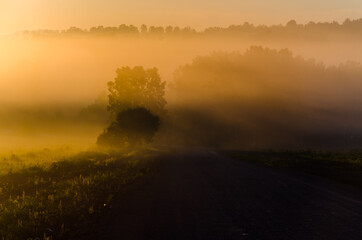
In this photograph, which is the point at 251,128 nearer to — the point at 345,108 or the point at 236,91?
the point at 236,91

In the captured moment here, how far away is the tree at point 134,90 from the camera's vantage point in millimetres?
76625

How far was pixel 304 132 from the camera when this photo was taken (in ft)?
373

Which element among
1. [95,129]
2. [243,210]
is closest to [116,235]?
[243,210]

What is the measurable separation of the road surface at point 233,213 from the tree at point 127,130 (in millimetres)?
43529

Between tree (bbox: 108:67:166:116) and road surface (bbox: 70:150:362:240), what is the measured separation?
57804 millimetres

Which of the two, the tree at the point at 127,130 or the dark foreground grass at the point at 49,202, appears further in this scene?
the tree at the point at 127,130

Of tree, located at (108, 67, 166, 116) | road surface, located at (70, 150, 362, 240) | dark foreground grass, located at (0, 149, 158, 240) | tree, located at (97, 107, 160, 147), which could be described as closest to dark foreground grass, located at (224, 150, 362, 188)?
road surface, located at (70, 150, 362, 240)

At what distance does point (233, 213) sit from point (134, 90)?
67.4 m

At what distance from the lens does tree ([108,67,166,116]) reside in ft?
251

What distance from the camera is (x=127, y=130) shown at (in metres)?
63.3

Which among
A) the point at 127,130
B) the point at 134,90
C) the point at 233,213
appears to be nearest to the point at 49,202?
the point at 233,213

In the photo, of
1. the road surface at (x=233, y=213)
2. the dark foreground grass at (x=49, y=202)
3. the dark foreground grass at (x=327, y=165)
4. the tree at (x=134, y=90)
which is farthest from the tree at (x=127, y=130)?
the road surface at (x=233, y=213)

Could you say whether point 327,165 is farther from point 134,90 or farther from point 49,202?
point 134,90

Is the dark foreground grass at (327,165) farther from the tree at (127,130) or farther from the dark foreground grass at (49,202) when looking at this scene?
the tree at (127,130)
